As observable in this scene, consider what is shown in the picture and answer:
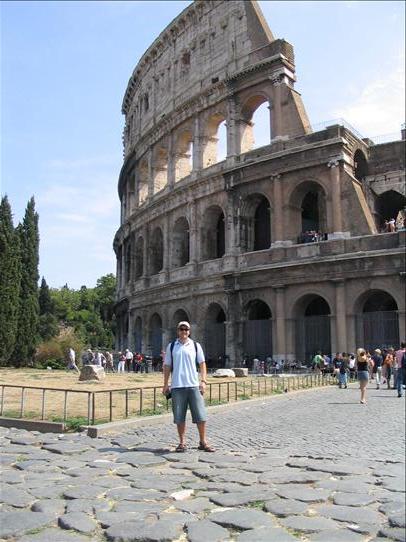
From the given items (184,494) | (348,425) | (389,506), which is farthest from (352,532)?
(348,425)

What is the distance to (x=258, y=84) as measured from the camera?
25.1 m

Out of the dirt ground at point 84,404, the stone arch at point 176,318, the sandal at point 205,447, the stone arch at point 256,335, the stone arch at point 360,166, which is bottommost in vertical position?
the sandal at point 205,447

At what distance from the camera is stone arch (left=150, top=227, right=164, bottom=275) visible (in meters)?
31.2

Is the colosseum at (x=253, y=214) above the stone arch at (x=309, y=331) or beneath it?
above

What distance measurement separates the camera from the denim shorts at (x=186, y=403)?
6.30m

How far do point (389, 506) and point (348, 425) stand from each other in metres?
4.33

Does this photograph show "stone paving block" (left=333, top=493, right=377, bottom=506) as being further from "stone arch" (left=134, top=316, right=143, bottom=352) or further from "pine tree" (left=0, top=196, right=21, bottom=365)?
"stone arch" (left=134, top=316, right=143, bottom=352)

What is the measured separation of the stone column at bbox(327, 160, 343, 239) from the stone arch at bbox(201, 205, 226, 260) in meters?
6.19

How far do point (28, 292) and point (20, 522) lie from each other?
25962 millimetres

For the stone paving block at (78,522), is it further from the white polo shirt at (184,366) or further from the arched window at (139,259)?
the arched window at (139,259)

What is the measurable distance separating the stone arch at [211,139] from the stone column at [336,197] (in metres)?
7.26

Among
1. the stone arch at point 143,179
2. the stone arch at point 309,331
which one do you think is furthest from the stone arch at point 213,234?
the stone arch at point 143,179

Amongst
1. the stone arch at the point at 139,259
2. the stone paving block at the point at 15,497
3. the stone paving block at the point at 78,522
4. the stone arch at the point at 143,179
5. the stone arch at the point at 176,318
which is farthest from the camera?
the stone arch at the point at 143,179

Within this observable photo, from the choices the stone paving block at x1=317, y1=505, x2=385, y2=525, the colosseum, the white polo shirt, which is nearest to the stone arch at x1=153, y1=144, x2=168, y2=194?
the colosseum
